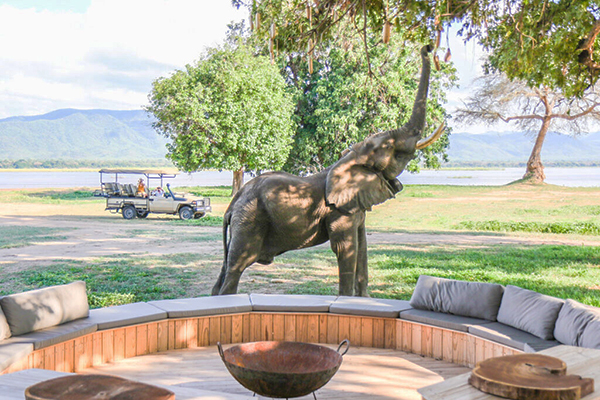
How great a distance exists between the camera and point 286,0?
7.62 m

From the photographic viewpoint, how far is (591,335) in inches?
181

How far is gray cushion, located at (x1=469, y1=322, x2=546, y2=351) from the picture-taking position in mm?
5047

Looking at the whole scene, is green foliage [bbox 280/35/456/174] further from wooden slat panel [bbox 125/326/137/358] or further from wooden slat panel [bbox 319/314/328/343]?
wooden slat panel [bbox 125/326/137/358]

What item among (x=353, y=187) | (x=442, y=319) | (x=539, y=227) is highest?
(x=353, y=187)

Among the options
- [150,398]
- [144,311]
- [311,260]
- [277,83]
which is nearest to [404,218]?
[277,83]

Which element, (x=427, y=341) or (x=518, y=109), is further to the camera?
(x=518, y=109)

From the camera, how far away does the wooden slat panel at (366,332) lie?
6.20 meters

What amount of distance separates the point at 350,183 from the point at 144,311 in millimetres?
2667

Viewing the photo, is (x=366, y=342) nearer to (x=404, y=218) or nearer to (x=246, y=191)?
(x=246, y=191)

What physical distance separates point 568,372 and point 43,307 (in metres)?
4.29

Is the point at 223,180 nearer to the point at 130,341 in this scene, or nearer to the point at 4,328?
the point at 130,341

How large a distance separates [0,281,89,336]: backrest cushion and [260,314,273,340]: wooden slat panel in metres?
A: 1.80

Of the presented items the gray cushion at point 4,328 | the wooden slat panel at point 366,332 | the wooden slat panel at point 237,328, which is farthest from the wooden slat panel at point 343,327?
the gray cushion at point 4,328

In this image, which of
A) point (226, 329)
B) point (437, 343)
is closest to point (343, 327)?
point (437, 343)
